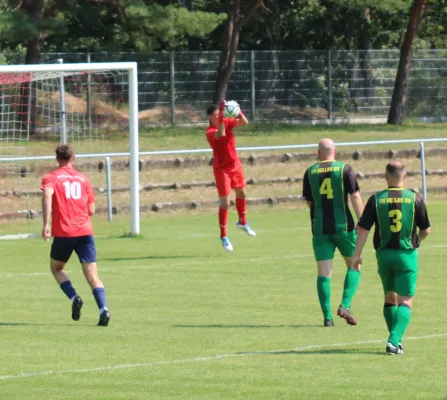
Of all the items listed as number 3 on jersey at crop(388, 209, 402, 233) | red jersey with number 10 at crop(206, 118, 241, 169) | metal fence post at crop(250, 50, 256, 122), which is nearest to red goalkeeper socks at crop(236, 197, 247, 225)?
red jersey with number 10 at crop(206, 118, 241, 169)

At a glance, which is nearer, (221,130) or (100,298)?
(100,298)

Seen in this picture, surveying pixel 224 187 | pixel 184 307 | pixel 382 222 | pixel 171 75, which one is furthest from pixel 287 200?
pixel 382 222

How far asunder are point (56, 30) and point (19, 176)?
919cm

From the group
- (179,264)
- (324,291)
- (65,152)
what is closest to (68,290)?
(65,152)

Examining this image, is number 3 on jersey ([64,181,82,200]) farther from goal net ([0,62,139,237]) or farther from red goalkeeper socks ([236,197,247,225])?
goal net ([0,62,139,237])

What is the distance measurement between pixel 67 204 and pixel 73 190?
155 millimetres

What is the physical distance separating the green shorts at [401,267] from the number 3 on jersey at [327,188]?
200 centimetres

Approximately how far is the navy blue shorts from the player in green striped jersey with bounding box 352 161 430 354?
3.26m

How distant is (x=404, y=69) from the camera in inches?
1619

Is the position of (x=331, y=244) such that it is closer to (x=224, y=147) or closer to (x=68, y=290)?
(x=68, y=290)

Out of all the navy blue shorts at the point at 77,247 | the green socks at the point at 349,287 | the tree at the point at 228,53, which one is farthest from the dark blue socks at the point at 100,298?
the tree at the point at 228,53

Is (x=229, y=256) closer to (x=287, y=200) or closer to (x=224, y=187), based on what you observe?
(x=224, y=187)

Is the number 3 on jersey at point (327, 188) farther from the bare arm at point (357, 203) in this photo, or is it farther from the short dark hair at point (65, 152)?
the short dark hair at point (65, 152)

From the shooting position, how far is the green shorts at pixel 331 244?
42.1 ft
